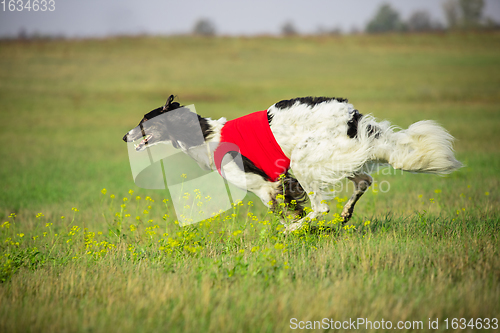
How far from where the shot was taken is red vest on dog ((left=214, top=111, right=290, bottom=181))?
4367 mm

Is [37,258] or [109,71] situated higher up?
[109,71]

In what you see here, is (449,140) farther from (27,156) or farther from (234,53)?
(234,53)

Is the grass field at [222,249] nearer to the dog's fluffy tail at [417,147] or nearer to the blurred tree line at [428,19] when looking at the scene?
the dog's fluffy tail at [417,147]

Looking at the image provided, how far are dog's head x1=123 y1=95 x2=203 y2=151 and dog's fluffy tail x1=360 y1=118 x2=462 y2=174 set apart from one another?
217 cm

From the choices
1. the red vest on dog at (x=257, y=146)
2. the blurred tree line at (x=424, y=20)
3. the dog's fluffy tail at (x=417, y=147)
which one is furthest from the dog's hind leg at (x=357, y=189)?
the blurred tree line at (x=424, y=20)

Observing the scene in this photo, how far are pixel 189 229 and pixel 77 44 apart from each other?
4249cm

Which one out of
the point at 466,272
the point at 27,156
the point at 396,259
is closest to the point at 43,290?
A: the point at 396,259

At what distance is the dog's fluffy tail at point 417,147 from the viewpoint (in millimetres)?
3820

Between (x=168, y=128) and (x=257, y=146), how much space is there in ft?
4.05

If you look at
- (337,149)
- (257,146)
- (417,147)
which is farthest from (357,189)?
(257,146)

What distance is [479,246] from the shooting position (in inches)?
140

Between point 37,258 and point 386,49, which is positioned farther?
point 386,49

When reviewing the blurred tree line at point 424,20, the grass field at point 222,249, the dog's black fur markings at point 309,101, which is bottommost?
the grass field at point 222,249

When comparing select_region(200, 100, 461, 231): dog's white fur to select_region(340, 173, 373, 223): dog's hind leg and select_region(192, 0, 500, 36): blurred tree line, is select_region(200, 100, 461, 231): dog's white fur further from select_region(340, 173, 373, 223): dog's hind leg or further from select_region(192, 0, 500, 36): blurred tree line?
select_region(192, 0, 500, 36): blurred tree line
